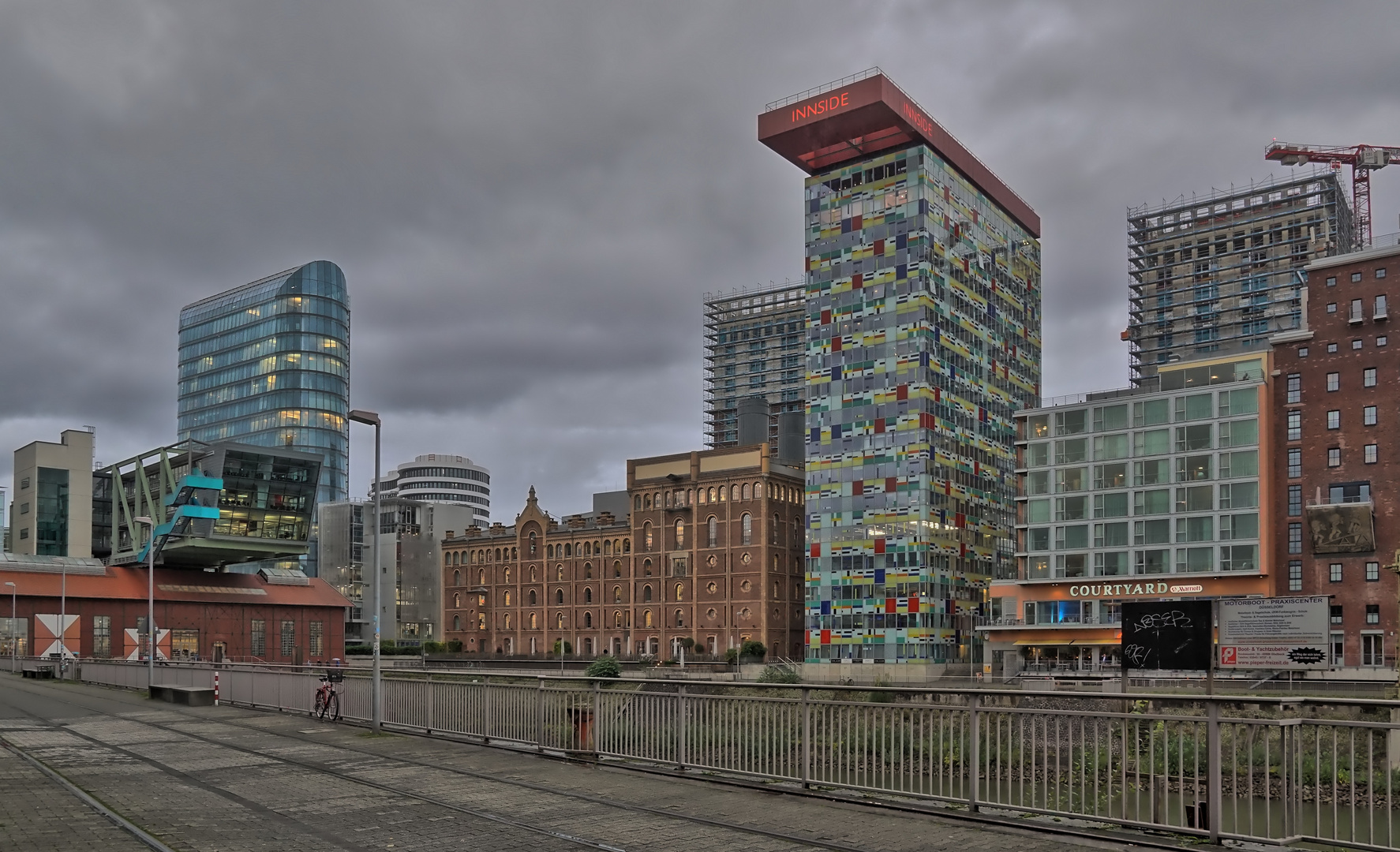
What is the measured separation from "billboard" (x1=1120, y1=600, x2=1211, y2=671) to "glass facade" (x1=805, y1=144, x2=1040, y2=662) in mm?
74037

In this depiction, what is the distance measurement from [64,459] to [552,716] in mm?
132273

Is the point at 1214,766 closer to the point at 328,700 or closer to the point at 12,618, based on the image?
the point at 328,700

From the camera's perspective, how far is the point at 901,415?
359 ft

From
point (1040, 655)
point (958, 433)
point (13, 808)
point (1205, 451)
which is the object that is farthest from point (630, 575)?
point (13, 808)

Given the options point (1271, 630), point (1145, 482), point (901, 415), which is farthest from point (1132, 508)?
point (1271, 630)

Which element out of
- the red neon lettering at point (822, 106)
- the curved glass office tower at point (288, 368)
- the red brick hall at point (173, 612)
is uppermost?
the red neon lettering at point (822, 106)

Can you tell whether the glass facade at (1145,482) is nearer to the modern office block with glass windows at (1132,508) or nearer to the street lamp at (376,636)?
the modern office block with glass windows at (1132,508)

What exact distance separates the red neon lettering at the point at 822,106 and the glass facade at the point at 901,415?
6974mm

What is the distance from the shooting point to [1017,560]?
96.2 metres

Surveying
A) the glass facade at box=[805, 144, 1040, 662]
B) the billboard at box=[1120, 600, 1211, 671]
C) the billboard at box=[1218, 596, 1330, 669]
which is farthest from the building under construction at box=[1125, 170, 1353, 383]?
the billboard at box=[1120, 600, 1211, 671]

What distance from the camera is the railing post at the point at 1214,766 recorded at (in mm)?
12039

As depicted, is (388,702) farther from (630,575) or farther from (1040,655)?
(630,575)

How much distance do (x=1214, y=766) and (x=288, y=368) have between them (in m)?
187

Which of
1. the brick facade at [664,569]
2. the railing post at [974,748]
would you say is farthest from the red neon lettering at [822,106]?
the railing post at [974,748]
